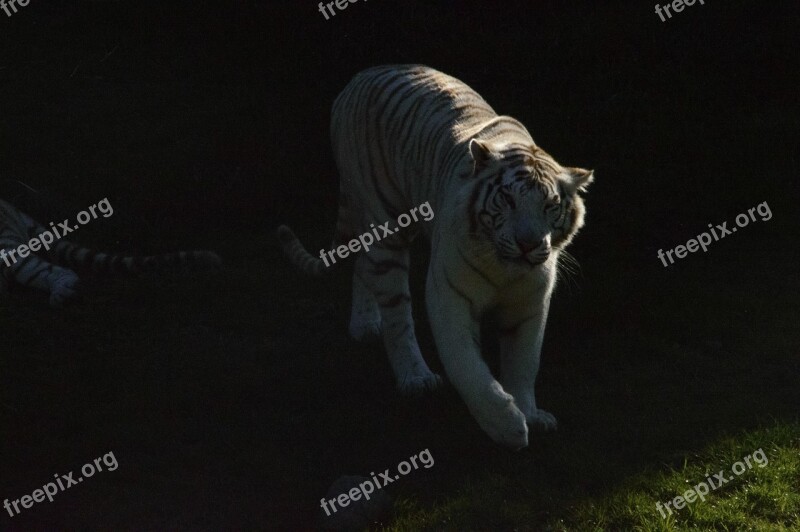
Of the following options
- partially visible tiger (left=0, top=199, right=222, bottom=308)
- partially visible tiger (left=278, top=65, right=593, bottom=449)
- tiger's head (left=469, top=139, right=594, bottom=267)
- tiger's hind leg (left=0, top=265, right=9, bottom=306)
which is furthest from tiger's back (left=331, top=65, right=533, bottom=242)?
tiger's hind leg (left=0, top=265, right=9, bottom=306)

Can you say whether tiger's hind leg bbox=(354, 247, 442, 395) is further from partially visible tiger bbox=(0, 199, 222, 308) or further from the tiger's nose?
partially visible tiger bbox=(0, 199, 222, 308)

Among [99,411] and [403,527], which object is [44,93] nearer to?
[99,411]

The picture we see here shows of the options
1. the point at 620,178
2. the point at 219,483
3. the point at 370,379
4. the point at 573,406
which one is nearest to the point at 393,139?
the point at 370,379

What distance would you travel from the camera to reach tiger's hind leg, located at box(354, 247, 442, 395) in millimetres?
5207

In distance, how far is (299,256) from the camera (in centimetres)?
646

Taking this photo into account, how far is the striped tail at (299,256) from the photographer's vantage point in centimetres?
639

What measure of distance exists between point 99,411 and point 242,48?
4099mm

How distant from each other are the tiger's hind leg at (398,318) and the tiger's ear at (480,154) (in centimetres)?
107

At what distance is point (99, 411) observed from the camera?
509 cm

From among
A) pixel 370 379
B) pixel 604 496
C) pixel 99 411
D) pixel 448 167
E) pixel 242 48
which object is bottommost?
pixel 604 496

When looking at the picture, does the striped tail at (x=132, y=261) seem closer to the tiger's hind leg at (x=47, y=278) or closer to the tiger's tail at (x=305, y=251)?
the tiger's hind leg at (x=47, y=278)

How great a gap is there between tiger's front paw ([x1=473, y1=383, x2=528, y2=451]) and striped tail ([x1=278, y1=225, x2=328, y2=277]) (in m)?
2.32

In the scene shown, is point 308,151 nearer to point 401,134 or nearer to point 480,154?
point 401,134

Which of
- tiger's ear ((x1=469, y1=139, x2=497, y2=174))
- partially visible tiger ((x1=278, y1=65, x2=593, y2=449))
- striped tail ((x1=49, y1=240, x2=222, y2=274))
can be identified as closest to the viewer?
partially visible tiger ((x1=278, y1=65, x2=593, y2=449))
